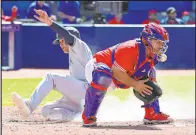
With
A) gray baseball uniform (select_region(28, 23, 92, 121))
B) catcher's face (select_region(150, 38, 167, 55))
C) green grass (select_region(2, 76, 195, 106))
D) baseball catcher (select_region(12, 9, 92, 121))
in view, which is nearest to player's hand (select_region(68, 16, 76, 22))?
green grass (select_region(2, 76, 195, 106))

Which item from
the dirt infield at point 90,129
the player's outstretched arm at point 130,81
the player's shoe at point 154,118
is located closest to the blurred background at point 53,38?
the dirt infield at point 90,129

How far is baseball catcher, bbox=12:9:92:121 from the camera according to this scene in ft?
23.2

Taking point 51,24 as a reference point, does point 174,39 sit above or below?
below

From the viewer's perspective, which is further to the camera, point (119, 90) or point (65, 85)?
point (119, 90)

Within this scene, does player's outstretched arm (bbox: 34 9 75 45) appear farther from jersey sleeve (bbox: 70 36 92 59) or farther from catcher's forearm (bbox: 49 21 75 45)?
jersey sleeve (bbox: 70 36 92 59)

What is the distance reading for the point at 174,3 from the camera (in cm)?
2159

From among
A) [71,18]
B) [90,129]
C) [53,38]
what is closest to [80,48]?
[90,129]

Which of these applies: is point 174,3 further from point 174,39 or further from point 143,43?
point 143,43

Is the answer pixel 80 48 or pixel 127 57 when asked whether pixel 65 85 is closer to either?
pixel 80 48

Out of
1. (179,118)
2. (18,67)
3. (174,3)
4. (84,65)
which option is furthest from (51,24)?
(174,3)

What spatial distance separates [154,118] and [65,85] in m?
1.11

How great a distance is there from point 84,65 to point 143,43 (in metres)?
1.04

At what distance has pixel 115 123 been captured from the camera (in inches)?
284

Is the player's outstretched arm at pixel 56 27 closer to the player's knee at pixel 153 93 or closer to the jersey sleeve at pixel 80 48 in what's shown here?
the jersey sleeve at pixel 80 48
